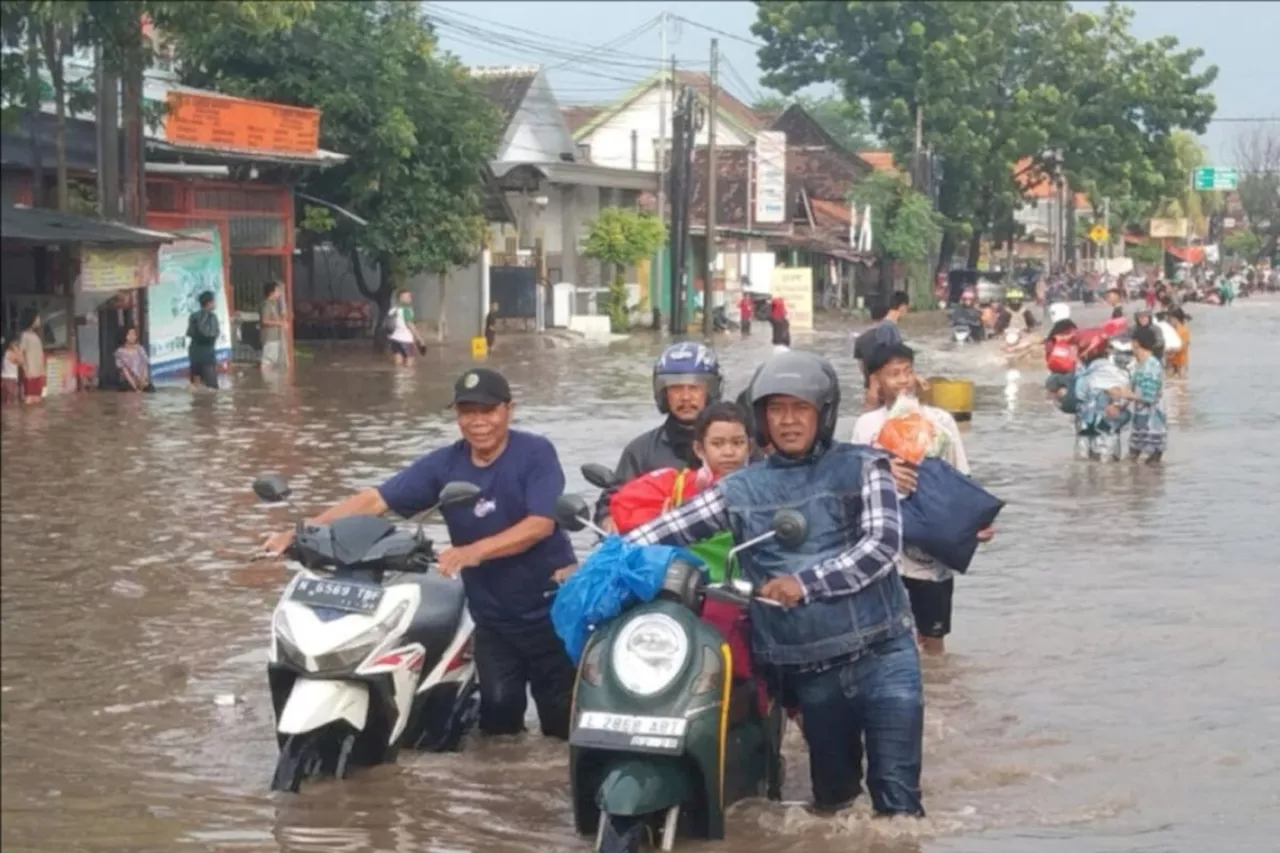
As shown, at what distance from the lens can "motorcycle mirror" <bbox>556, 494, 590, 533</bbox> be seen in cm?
574

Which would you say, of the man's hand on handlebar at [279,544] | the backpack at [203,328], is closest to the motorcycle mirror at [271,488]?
the man's hand on handlebar at [279,544]

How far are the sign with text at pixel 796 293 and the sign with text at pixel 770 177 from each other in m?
8.59

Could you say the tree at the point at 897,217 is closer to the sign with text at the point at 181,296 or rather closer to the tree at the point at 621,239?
the tree at the point at 621,239

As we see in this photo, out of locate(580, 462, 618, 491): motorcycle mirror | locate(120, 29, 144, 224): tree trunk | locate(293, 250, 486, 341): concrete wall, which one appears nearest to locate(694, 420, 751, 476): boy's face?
locate(580, 462, 618, 491): motorcycle mirror

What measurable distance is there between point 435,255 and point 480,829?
3024 cm

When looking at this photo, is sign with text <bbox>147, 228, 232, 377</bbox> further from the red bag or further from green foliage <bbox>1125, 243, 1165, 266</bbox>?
green foliage <bbox>1125, 243, 1165, 266</bbox>

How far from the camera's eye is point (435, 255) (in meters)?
36.3

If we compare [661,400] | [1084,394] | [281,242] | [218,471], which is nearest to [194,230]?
[281,242]

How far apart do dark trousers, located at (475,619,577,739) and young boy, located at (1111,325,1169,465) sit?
10.9 meters

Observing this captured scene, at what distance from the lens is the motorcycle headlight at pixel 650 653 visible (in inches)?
214

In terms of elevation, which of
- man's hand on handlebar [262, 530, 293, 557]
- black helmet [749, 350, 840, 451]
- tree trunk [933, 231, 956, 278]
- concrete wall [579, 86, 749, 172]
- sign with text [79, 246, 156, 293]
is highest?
concrete wall [579, 86, 749, 172]

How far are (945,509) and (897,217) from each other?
194 ft

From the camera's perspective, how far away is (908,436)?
8125mm

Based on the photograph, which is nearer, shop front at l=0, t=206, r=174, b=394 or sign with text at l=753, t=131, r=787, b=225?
shop front at l=0, t=206, r=174, b=394
